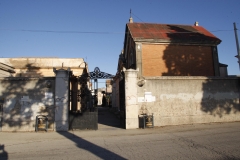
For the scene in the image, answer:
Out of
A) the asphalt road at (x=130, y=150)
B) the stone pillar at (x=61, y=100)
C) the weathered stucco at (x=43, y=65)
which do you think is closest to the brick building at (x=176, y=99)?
the stone pillar at (x=61, y=100)

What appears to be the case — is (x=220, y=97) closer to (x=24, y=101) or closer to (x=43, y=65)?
(x=24, y=101)

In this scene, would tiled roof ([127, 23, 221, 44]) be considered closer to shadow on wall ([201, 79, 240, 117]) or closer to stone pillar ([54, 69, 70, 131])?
shadow on wall ([201, 79, 240, 117])

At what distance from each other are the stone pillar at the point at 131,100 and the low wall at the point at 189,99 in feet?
1.16

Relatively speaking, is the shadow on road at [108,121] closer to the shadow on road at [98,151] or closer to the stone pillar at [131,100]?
the stone pillar at [131,100]

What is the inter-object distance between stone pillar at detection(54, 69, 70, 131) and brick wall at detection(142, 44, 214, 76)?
28.3 feet

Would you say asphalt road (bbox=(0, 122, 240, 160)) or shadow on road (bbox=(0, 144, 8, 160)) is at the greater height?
asphalt road (bbox=(0, 122, 240, 160))

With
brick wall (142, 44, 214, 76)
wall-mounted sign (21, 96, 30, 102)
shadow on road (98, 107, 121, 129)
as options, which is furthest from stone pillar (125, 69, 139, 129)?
brick wall (142, 44, 214, 76)

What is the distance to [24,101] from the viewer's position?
11.4 meters

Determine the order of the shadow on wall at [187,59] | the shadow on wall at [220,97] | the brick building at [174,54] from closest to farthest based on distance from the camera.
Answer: the shadow on wall at [220,97] < the brick building at [174,54] < the shadow on wall at [187,59]

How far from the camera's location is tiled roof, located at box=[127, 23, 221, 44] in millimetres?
18672

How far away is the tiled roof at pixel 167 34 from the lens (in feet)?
61.3

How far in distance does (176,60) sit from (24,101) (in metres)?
13.7

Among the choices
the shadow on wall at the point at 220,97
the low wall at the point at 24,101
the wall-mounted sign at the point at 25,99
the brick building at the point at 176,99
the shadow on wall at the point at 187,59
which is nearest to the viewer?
the low wall at the point at 24,101

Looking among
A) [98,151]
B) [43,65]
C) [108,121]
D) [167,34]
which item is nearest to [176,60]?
[167,34]
